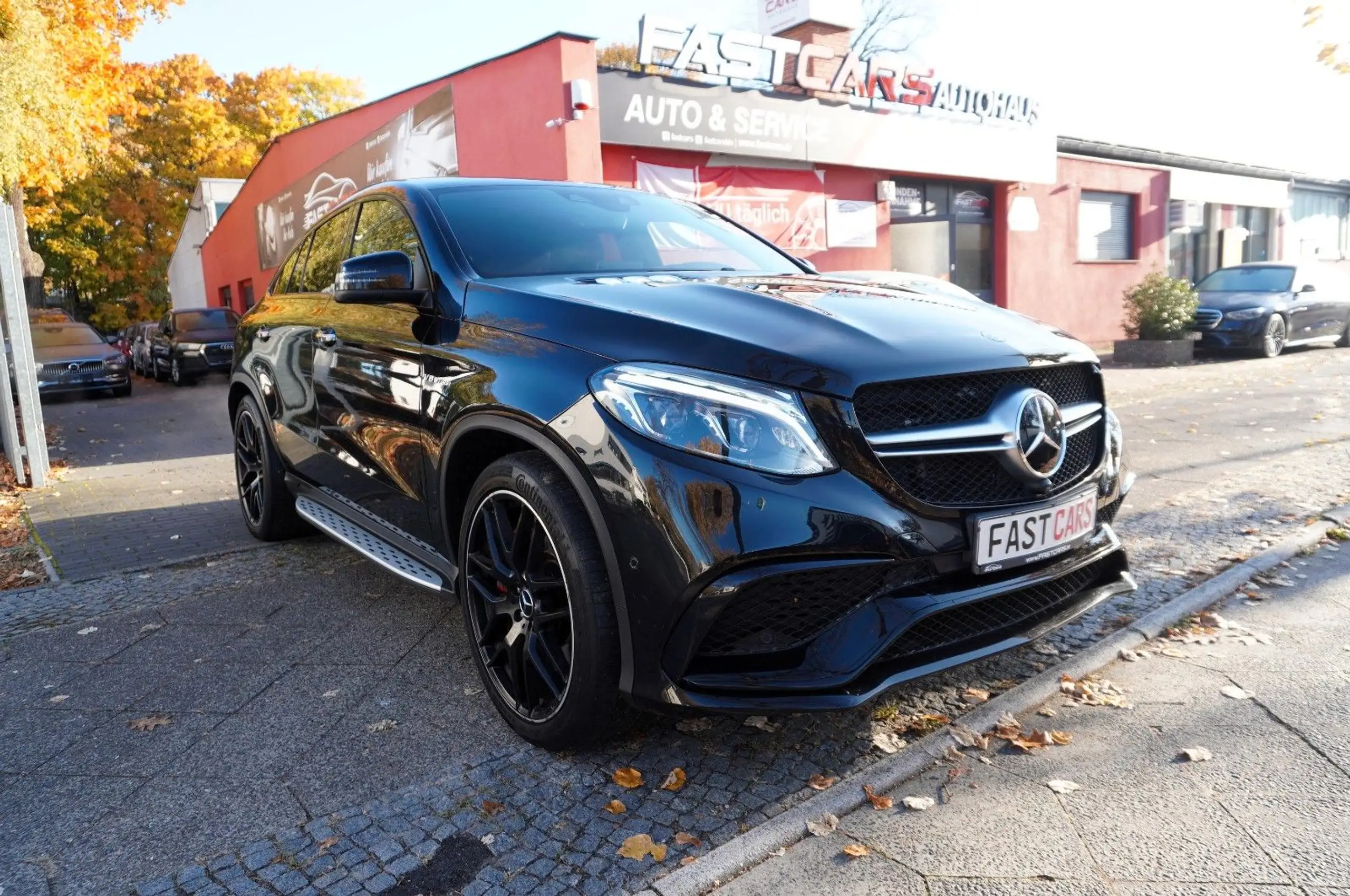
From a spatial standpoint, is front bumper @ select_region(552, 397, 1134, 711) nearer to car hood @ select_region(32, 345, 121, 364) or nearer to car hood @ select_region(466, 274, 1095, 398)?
car hood @ select_region(466, 274, 1095, 398)

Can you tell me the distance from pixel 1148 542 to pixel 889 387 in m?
3.07

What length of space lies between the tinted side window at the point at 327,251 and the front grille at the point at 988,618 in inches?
118

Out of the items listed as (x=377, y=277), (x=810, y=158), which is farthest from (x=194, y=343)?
(x=377, y=277)

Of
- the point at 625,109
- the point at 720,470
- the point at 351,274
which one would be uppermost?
the point at 625,109

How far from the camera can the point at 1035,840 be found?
231cm

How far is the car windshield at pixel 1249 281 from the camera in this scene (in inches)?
626

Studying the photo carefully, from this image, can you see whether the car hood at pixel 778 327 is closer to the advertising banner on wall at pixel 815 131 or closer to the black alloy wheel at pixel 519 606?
the black alloy wheel at pixel 519 606

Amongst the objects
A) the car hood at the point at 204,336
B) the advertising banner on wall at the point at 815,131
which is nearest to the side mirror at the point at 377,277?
the advertising banner on wall at the point at 815,131

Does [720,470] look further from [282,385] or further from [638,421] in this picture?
[282,385]

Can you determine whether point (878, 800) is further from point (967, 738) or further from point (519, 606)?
point (519, 606)

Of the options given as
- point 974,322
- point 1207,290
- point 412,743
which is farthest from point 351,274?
point 1207,290

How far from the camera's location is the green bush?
1430 cm

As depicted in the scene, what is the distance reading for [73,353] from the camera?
1672 cm

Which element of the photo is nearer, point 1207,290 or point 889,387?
point 889,387
